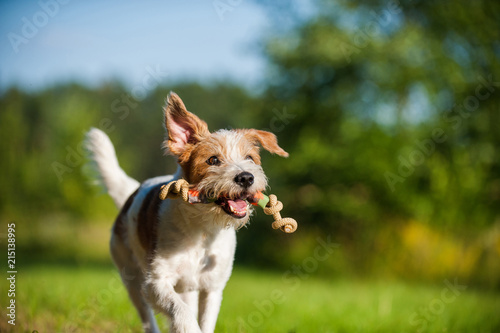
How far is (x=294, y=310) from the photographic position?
709cm

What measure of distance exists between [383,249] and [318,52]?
6063 mm

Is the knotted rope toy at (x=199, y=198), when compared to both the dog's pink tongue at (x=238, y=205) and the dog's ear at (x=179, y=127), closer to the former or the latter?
the dog's pink tongue at (x=238, y=205)

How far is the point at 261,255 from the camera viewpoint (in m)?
15.8

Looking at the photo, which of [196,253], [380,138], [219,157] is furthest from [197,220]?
[380,138]

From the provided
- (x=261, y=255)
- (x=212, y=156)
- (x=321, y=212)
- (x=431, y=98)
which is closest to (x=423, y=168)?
(x=431, y=98)

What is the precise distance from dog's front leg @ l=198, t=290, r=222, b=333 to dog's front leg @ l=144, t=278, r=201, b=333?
38 cm

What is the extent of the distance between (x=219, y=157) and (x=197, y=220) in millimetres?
547

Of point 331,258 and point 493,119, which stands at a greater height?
point 493,119

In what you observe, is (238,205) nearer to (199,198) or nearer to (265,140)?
(199,198)

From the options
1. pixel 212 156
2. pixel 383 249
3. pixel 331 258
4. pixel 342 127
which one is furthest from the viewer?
pixel 342 127

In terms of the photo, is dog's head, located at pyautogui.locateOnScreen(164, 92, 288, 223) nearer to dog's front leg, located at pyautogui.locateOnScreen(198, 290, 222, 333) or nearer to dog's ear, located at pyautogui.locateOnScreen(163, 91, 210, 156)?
dog's ear, located at pyautogui.locateOnScreen(163, 91, 210, 156)

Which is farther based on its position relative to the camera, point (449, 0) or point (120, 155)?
point (120, 155)

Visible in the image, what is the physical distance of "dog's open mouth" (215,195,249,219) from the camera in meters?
3.61

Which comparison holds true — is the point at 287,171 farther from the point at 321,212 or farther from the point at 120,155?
the point at 120,155
